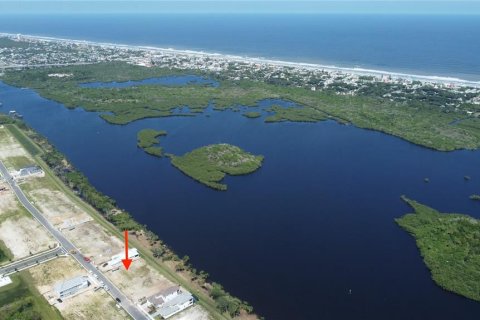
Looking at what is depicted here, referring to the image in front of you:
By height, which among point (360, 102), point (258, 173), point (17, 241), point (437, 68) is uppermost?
point (437, 68)

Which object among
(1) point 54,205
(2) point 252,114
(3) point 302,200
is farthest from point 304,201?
(2) point 252,114

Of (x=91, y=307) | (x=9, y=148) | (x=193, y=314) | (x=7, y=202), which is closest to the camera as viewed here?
(x=193, y=314)

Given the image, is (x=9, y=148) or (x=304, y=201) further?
(x=9, y=148)

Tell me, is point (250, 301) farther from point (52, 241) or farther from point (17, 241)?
point (17, 241)

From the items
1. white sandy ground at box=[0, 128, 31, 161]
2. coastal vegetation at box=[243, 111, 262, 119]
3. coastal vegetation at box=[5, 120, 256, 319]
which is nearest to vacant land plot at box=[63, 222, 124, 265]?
coastal vegetation at box=[5, 120, 256, 319]

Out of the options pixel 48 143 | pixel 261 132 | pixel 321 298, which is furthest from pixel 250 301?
pixel 48 143

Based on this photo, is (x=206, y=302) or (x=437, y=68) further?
(x=437, y=68)

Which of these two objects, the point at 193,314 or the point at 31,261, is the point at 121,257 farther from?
the point at 193,314
